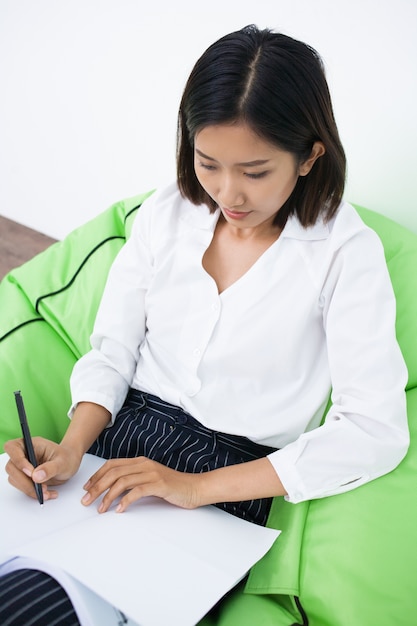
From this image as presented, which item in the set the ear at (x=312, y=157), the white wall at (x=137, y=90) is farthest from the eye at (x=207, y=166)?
the white wall at (x=137, y=90)

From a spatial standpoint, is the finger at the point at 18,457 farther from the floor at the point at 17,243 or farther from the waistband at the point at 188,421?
the floor at the point at 17,243

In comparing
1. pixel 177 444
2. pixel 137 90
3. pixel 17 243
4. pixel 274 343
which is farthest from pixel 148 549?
pixel 17 243

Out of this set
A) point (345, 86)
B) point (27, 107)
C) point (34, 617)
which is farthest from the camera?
point (27, 107)

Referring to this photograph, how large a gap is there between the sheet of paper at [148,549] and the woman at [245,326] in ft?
0.11

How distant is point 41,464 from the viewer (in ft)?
3.17

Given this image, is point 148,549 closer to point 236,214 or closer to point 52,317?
point 236,214

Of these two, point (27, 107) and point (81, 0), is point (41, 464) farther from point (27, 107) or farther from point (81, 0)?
point (27, 107)

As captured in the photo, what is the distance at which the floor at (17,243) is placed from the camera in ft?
7.30

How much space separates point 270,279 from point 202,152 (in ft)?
0.79

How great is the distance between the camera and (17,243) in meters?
2.32

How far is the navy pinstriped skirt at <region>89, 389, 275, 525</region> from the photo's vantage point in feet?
3.53

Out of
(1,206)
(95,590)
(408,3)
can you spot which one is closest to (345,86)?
(408,3)

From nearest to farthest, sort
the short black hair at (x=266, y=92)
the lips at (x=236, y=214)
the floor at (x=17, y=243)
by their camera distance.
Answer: the short black hair at (x=266, y=92) < the lips at (x=236, y=214) < the floor at (x=17, y=243)

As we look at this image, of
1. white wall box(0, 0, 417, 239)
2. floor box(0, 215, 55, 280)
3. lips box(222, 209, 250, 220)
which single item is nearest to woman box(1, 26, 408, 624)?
lips box(222, 209, 250, 220)
